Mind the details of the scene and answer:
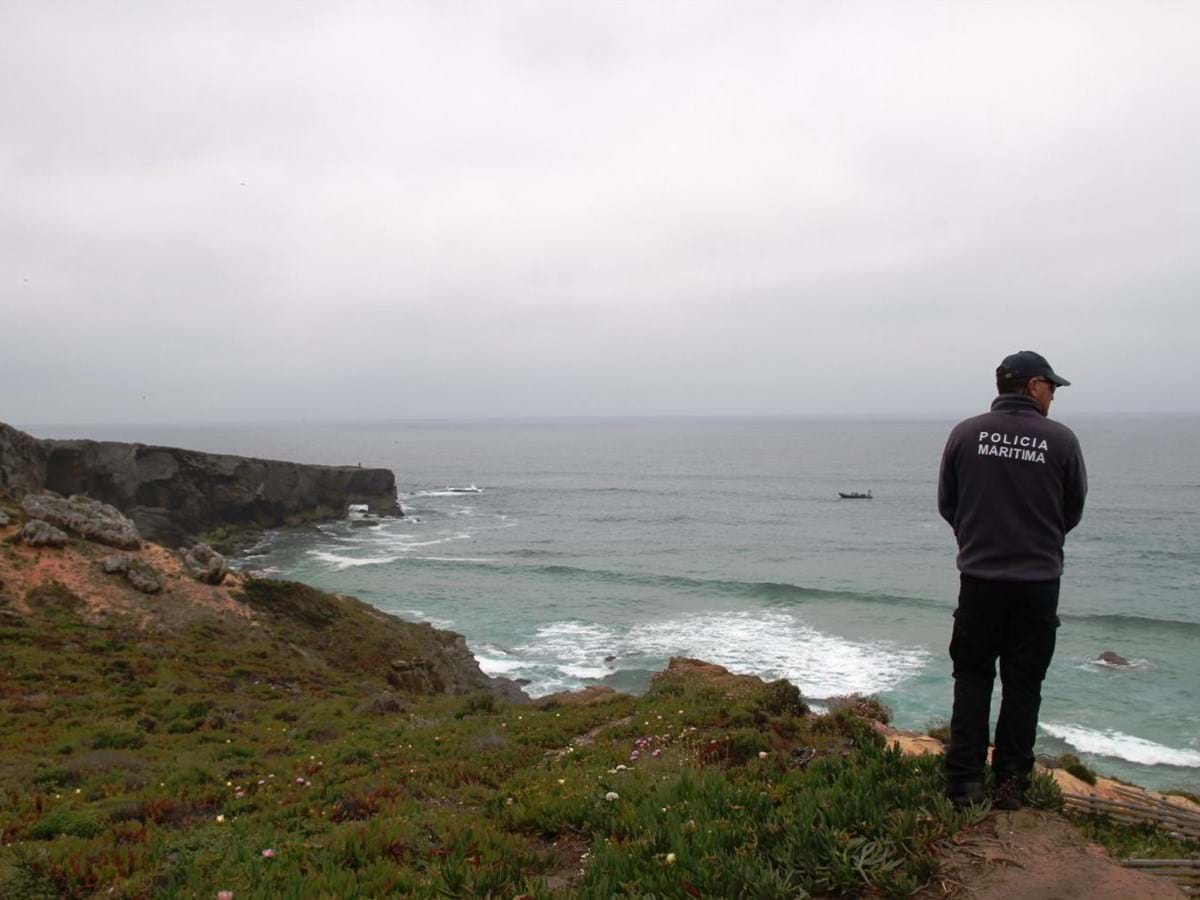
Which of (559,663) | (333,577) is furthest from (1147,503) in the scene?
(333,577)

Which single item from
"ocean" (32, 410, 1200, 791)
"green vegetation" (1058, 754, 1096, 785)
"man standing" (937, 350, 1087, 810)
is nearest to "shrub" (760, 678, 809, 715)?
"green vegetation" (1058, 754, 1096, 785)

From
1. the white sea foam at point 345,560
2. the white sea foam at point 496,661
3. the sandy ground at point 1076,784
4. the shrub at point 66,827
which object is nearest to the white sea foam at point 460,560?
the white sea foam at point 345,560

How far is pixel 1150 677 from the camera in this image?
97.6 feet

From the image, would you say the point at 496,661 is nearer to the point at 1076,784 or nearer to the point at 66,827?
the point at 66,827

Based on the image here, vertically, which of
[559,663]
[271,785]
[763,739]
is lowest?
[559,663]

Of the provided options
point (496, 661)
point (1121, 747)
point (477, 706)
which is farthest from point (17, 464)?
point (1121, 747)

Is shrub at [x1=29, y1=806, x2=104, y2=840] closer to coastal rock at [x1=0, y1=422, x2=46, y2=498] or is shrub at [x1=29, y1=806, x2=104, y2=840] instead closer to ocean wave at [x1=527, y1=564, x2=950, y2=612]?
coastal rock at [x1=0, y1=422, x2=46, y2=498]

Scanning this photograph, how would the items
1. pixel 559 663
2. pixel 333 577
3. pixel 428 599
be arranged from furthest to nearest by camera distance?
1. pixel 333 577
2. pixel 428 599
3. pixel 559 663

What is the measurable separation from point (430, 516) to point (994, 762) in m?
77.5

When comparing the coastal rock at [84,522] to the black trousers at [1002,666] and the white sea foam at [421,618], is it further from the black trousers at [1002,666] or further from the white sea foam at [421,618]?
the black trousers at [1002,666]

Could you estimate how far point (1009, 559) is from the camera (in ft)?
17.8

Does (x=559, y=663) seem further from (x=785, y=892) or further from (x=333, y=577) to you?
(x=785, y=892)

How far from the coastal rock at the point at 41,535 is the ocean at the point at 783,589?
52.6ft

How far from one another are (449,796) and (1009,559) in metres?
6.37
